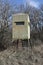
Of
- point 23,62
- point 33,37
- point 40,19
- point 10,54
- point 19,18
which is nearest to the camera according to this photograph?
point 23,62

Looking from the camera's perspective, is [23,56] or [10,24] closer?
[23,56]

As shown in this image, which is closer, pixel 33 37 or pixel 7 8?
pixel 33 37

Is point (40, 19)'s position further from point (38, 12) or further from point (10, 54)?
point (10, 54)

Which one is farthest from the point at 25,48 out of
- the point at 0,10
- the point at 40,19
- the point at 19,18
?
the point at 40,19

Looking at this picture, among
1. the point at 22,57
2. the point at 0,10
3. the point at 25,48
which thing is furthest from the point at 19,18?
the point at 0,10

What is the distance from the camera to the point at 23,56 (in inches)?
365

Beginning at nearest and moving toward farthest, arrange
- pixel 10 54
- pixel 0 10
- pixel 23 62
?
pixel 23 62
pixel 10 54
pixel 0 10

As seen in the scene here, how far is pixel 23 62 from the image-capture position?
8625mm

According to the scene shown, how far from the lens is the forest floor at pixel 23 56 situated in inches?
338

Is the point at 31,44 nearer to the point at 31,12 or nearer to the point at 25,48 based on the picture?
the point at 25,48

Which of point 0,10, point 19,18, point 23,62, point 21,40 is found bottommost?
point 23,62

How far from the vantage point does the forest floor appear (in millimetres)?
8586

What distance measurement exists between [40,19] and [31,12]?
1.74m

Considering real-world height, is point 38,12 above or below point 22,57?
above
